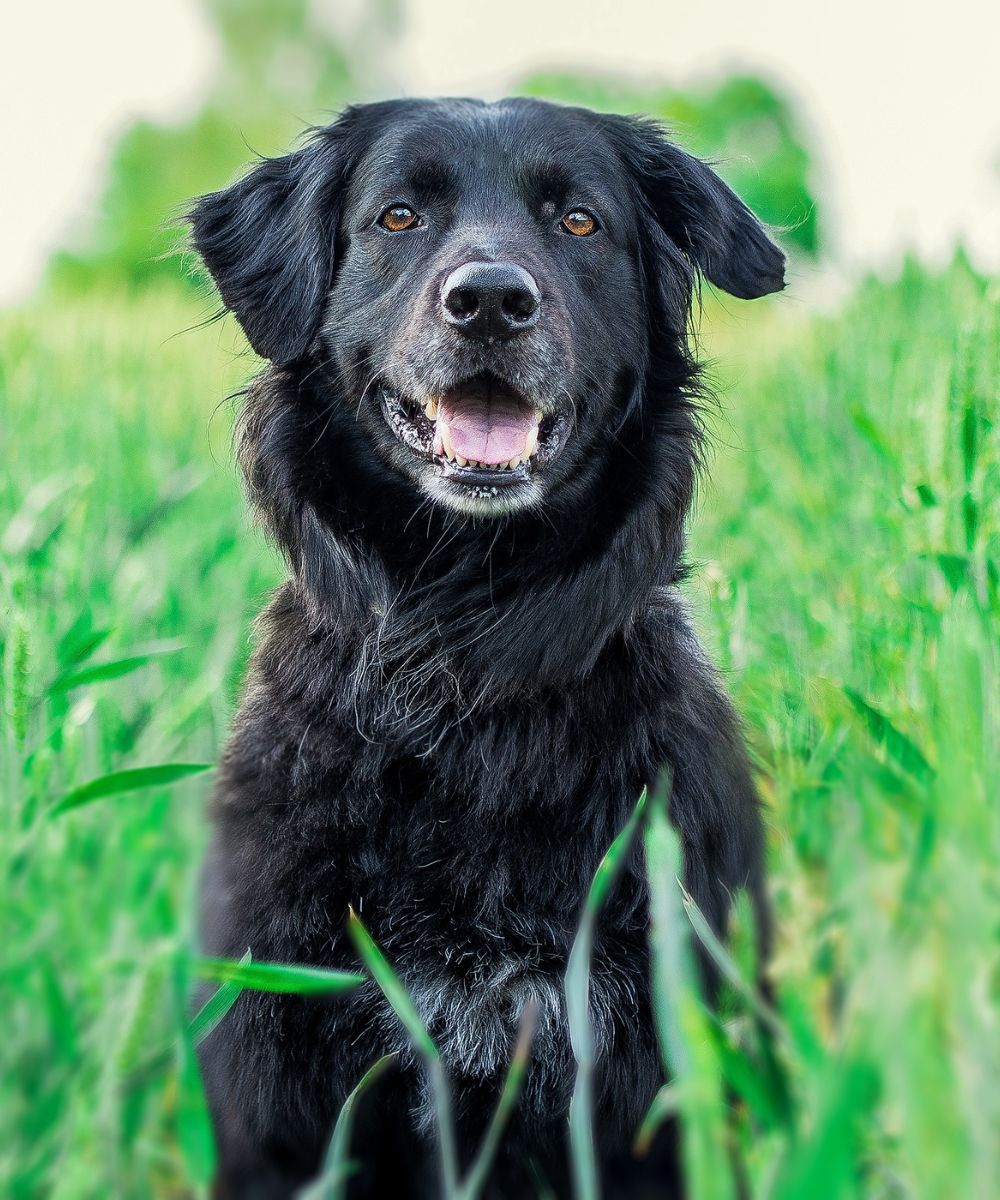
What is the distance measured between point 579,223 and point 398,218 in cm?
43

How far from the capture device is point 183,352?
30.3 ft

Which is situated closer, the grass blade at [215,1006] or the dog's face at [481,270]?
the grass blade at [215,1006]

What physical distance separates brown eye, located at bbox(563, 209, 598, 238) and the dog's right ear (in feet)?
1.92

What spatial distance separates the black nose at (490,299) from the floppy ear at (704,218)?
741 mm

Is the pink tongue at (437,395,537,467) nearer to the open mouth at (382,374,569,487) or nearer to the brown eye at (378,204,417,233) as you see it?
the open mouth at (382,374,569,487)

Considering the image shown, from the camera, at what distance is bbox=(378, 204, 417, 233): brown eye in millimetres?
2826

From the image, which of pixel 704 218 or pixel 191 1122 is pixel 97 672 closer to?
pixel 191 1122

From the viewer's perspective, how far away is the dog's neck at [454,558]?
2637mm

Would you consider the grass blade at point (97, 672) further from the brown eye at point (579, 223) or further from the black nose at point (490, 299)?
the brown eye at point (579, 223)

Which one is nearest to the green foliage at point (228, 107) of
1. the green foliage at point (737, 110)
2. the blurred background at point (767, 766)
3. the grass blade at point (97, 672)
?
the green foliage at point (737, 110)

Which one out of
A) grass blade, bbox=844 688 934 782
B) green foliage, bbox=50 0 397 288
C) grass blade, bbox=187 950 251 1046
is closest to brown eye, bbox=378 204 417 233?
grass blade, bbox=844 688 934 782

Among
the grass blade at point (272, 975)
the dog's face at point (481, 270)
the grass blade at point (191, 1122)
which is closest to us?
the grass blade at point (191, 1122)

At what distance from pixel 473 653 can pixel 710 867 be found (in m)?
0.70

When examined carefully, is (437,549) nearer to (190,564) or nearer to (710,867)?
(710,867)
